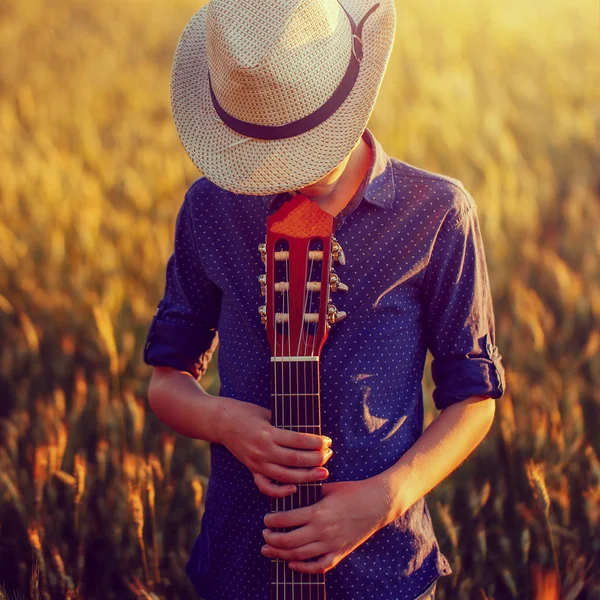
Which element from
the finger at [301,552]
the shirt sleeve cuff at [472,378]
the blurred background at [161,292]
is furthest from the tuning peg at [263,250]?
the blurred background at [161,292]

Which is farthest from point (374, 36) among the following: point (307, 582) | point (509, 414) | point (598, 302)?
point (598, 302)

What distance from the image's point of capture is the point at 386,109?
526cm

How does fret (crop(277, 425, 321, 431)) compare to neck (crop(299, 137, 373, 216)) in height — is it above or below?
below

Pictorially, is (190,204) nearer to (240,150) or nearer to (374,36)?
(240,150)

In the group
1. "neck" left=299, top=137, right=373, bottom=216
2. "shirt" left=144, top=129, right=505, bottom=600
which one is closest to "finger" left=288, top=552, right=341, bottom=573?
"shirt" left=144, top=129, right=505, bottom=600

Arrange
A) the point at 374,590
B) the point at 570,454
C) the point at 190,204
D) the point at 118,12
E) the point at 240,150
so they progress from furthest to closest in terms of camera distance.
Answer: the point at 118,12, the point at 570,454, the point at 190,204, the point at 374,590, the point at 240,150

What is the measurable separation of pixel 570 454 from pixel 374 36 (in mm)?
1485

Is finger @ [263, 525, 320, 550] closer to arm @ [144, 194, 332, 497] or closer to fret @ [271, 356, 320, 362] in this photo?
arm @ [144, 194, 332, 497]

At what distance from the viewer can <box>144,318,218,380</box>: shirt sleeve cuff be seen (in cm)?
193

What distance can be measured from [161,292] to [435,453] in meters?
2.25

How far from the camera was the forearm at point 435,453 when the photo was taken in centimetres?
168

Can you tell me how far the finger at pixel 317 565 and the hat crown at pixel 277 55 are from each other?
31.5 inches

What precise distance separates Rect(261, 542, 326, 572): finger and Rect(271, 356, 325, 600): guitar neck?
49 millimetres

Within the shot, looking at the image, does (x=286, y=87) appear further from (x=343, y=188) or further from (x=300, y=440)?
(x=300, y=440)
